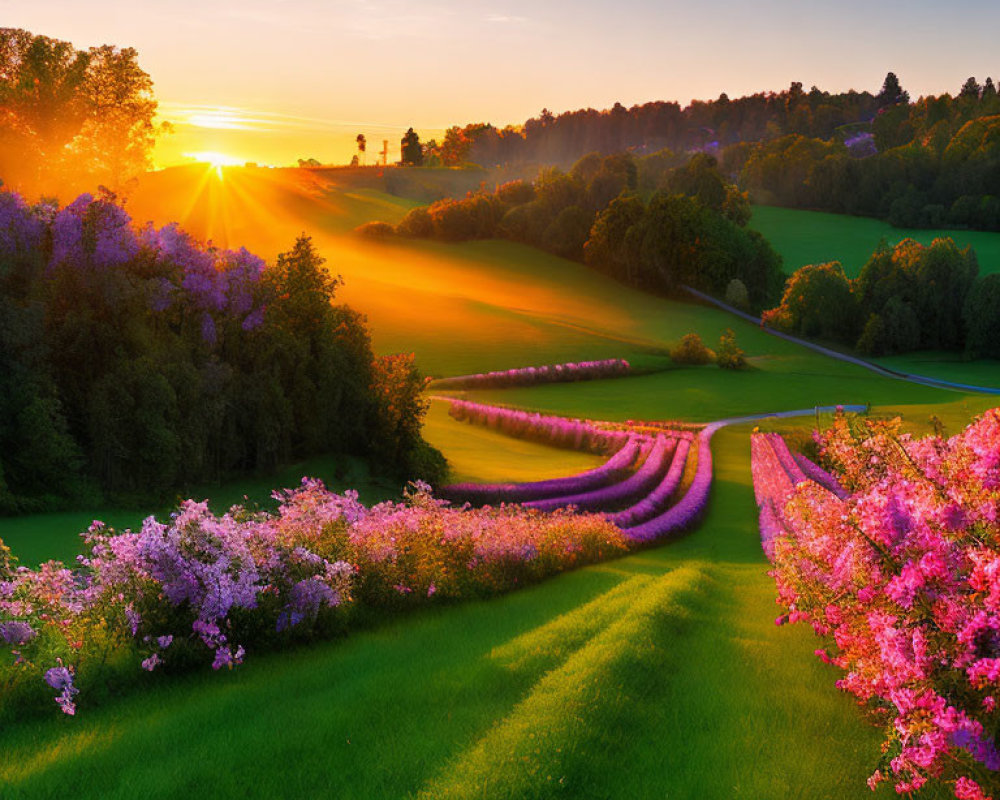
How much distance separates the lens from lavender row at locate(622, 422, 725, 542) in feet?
59.8

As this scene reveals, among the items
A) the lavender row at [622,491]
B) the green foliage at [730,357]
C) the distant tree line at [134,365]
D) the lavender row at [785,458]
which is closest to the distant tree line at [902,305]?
the green foliage at [730,357]

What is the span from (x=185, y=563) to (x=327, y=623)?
1.88 metres

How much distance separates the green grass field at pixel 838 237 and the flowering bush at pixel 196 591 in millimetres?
100670

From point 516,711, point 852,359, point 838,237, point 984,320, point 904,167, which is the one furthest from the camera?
point 904,167

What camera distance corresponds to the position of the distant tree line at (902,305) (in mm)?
74938

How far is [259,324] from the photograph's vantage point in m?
19.3

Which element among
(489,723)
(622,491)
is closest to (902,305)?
(622,491)

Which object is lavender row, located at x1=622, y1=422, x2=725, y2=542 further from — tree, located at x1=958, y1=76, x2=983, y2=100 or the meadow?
tree, located at x1=958, y1=76, x2=983, y2=100

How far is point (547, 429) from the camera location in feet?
115

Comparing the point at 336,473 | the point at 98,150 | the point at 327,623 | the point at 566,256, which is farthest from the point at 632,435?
the point at 566,256

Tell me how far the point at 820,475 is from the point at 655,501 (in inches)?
331

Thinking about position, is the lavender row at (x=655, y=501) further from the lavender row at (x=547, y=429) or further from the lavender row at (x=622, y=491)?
the lavender row at (x=547, y=429)

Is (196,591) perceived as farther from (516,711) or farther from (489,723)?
(516,711)

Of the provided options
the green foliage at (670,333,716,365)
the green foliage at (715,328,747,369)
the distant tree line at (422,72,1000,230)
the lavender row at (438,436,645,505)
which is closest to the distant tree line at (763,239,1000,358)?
the green foliage at (670,333,716,365)
